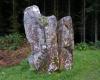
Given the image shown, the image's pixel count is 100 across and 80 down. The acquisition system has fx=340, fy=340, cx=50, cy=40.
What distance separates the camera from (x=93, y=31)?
20531mm

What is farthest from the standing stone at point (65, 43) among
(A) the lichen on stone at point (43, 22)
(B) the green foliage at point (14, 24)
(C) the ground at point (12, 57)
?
(B) the green foliage at point (14, 24)

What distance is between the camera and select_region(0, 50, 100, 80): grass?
8742mm

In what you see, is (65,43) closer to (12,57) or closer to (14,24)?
(12,57)

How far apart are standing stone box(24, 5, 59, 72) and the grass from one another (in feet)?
0.86

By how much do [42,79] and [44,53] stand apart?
2.68ft

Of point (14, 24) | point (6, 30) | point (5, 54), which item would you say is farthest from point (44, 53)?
point (6, 30)

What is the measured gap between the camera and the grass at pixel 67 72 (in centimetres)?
874

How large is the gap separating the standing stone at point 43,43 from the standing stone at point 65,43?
0.20 meters

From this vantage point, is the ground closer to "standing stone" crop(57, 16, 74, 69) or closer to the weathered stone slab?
the weathered stone slab

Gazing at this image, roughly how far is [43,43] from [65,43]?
628 millimetres

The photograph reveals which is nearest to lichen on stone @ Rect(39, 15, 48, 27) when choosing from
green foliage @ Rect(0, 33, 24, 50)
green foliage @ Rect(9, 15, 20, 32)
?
green foliage @ Rect(0, 33, 24, 50)

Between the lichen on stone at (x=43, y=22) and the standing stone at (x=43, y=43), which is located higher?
the lichen on stone at (x=43, y=22)

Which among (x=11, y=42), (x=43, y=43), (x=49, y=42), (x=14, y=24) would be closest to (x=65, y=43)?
(x=49, y=42)

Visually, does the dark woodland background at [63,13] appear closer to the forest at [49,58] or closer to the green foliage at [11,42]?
the green foliage at [11,42]
